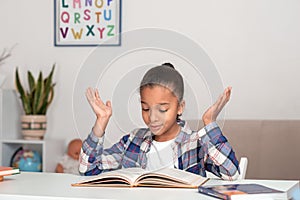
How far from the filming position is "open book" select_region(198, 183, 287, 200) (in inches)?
52.6

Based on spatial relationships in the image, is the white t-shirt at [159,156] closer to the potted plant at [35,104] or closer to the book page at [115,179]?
the book page at [115,179]

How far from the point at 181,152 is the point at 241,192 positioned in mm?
373

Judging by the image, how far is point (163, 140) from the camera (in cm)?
167

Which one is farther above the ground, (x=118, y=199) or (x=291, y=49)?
(x=291, y=49)

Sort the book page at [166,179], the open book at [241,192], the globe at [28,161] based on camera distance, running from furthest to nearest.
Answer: the globe at [28,161] → the book page at [166,179] → the open book at [241,192]

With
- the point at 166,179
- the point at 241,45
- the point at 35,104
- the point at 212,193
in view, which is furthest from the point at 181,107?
the point at 35,104

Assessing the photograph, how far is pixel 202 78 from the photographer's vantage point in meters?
1.64

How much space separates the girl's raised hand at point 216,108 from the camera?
1.63 metres

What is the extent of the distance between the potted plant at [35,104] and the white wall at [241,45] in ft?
0.53

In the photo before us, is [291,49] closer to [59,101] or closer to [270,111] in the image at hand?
[270,111]

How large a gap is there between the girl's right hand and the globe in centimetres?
218

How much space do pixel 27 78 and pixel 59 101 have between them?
28 centimetres

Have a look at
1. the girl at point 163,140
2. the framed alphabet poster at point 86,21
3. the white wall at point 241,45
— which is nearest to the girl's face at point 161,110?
the girl at point 163,140

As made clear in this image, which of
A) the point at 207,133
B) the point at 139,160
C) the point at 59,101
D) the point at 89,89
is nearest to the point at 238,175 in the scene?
the point at 207,133
